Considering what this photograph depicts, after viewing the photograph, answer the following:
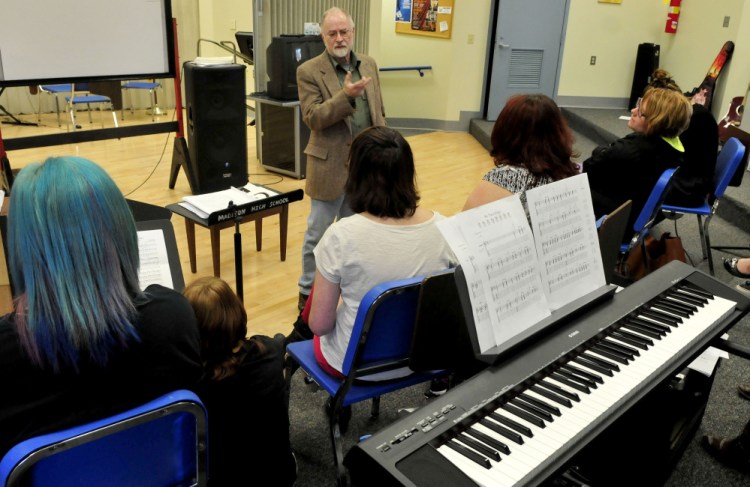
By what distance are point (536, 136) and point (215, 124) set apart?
3.10 meters

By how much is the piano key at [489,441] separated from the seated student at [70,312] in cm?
59

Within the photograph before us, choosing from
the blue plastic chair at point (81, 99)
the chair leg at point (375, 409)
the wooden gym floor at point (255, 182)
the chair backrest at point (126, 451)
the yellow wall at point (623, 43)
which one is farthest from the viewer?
the yellow wall at point (623, 43)

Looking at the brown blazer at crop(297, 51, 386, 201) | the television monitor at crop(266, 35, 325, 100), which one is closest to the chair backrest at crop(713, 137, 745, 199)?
the brown blazer at crop(297, 51, 386, 201)

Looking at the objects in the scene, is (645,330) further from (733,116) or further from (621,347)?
(733,116)

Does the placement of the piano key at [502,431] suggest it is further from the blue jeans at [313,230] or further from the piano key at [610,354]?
the blue jeans at [313,230]

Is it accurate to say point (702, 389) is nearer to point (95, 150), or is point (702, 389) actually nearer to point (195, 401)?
point (195, 401)

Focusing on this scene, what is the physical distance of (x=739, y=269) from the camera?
2408 millimetres

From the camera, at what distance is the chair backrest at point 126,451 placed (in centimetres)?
102

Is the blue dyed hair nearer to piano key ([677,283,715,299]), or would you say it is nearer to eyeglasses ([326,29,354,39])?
piano key ([677,283,715,299])

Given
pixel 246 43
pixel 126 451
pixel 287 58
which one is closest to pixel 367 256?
pixel 126 451

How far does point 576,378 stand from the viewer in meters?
1.34

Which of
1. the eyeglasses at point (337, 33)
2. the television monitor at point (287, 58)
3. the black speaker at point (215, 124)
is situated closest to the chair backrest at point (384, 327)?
the eyeglasses at point (337, 33)

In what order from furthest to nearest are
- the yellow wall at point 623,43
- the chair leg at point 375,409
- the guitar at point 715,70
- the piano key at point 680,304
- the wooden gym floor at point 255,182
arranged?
1. the yellow wall at point 623,43
2. the guitar at point 715,70
3. the wooden gym floor at point 255,182
4. the chair leg at point 375,409
5. the piano key at point 680,304

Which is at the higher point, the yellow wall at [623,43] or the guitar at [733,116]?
the yellow wall at [623,43]
